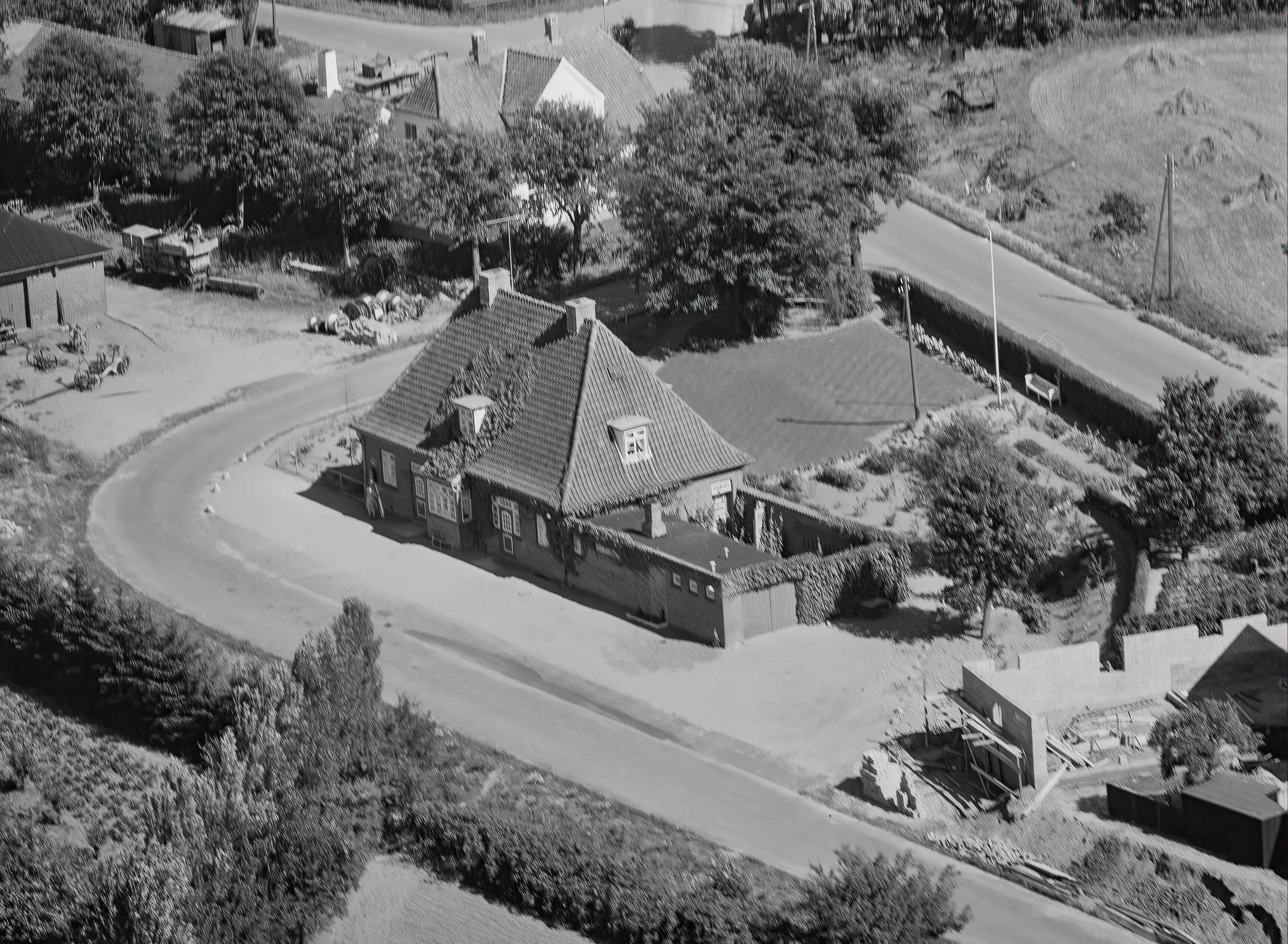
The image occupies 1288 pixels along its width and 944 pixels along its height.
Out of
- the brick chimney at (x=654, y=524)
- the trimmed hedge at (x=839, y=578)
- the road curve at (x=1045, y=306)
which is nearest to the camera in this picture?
the trimmed hedge at (x=839, y=578)

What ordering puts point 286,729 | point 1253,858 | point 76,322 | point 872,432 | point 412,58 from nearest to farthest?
point 1253,858 < point 286,729 < point 872,432 < point 76,322 < point 412,58

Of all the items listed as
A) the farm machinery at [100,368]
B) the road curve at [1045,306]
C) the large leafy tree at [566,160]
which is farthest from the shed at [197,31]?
the road curve at [1045,306]

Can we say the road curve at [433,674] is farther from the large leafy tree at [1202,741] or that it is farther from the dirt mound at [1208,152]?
the dirt mound at [1208,152]

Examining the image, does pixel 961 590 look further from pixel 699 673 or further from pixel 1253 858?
pixel 1253 858

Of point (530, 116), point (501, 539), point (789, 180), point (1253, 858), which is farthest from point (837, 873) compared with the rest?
point (530, 116)

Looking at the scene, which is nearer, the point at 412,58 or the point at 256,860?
the point at 256,860

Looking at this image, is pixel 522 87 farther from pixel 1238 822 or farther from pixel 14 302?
pixel 1238 822
